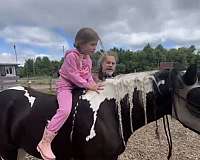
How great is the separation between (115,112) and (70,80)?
1.96ft

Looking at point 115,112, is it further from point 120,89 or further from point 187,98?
point 187,98

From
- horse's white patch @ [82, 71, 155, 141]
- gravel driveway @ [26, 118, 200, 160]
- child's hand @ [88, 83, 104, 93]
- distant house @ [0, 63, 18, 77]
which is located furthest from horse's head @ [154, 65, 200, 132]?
distant house @ [0, 63, 18, 77]

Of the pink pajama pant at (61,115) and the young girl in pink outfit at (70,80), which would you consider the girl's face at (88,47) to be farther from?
the pink pajama pant at (61,115)

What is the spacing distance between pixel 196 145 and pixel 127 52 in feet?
163

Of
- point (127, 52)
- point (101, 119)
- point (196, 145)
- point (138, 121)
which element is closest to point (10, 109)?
point (101, 119)

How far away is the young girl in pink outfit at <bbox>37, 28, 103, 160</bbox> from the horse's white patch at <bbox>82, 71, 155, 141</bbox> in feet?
0.27

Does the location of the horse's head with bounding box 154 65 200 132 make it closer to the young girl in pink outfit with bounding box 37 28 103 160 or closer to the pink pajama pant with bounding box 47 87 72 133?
the young girl in pink outfit with bounding box 37 28 103 160

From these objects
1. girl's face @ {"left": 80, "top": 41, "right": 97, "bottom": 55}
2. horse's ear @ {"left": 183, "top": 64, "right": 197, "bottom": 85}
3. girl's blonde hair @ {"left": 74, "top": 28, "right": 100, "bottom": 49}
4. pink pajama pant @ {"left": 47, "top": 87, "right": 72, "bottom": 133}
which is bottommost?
pink pajama pant @ {"left": 47, "top": 87, "right": 72, "bottom": 133}

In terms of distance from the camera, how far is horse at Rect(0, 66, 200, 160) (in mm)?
2998

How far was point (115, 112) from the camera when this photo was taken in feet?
10.6

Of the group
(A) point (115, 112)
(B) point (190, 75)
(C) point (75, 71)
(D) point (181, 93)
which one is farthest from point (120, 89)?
(B) point (190, 75)

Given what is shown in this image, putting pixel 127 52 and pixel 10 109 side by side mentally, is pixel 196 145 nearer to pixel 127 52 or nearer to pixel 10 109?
pixel 10 109

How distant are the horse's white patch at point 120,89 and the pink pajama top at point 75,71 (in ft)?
0.57

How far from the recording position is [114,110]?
322 cm
